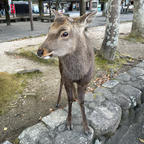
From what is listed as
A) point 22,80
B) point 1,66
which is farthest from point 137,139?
point 1,66

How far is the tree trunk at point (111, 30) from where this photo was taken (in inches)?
190

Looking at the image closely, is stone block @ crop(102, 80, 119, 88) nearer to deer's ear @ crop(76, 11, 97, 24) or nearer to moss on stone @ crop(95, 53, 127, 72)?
moss on stone @ crop(95, 53, 127, 72)

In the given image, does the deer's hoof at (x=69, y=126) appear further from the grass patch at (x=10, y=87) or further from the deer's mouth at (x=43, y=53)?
the grass patch at (x=10, y=87)

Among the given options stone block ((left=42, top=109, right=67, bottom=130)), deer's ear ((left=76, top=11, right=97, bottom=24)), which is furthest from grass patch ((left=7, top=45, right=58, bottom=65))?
deer's ear ((left=76, top=11, right=97, bottom=24))

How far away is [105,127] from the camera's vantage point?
255 centimetres

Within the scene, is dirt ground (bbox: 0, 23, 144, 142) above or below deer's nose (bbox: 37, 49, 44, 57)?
below

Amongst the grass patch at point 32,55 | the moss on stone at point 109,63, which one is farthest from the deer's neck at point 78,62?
the grass patch at point 32,55

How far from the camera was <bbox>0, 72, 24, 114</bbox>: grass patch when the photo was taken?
3.29 meters

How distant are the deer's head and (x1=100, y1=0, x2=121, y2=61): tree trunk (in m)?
3.28

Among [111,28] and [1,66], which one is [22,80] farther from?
[111,28]

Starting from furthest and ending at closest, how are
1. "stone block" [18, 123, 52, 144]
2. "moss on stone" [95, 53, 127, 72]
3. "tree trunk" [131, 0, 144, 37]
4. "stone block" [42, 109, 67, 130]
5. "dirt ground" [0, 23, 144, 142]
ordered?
1. "tree trunk" [131, 0, 144, 37]
2. "moss on stone" [95, 53, 127, 72]
3. "dirt ground" [0, 23, 144, 142]
4. "stone block" [42, 109, 67, 130]
5. "stone block" [18, 123, 52, 144]

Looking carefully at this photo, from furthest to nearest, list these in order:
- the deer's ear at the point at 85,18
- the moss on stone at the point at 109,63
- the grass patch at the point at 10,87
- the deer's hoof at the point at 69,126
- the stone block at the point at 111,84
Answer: the moss on stone at the point at 109,63 → the stone block at the point at 111,84 → the grass patch at the point at 10,87 → the deer's hoof at the point at 69,126 → the deer's ear at the point at 85,18

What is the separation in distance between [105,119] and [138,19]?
6.88 m

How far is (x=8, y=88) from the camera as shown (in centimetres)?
369
